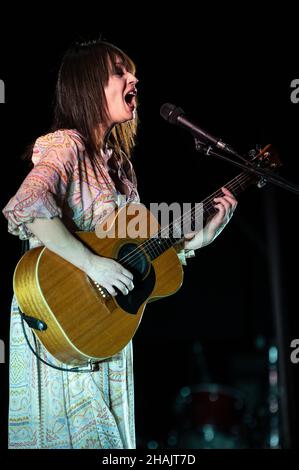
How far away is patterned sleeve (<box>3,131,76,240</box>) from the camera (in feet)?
5.65

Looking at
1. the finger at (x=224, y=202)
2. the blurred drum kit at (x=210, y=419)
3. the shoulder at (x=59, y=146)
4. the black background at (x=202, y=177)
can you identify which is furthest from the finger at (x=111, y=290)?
the blurred drum kit at (x=210, y=419)

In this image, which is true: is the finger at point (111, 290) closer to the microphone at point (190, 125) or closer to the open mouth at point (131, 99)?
the microphone at point (190, 125)

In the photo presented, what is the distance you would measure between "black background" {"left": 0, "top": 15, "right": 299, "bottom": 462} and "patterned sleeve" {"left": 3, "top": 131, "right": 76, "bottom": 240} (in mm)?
1177

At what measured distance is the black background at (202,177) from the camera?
3104 millimetres

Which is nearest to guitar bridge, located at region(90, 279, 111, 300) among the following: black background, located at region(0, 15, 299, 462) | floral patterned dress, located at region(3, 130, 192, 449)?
floral patterned dress, located at region(3, 130, 192, 449)

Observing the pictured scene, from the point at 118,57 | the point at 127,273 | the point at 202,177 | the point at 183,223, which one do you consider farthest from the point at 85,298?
the point at 202,177

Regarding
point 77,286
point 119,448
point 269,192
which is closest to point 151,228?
point 77,286

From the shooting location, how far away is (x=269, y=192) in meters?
4.50

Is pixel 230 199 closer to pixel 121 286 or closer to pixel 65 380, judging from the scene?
pixel 121 286

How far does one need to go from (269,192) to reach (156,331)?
1.66 metres

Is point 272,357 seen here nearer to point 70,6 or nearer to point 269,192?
point 269,192

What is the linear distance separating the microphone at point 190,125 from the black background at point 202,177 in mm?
1281

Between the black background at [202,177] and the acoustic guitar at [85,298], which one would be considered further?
the black background at [202,177]

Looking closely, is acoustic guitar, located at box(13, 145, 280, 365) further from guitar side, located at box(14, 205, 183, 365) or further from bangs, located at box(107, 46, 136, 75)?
bangs, located at box(107, 46, 136, 75)
